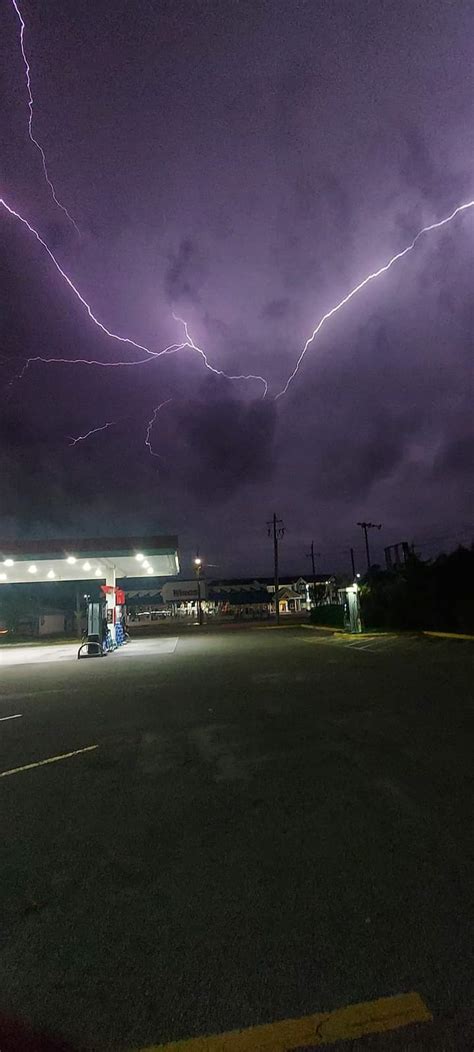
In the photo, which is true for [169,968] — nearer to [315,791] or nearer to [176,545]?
[315,791]

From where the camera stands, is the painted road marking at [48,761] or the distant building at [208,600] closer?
the painted road marking at [48,761]

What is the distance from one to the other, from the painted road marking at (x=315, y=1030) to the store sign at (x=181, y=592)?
268ft

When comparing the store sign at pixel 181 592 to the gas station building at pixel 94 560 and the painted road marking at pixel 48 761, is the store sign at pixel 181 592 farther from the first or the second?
the painted road marking at pixel 48 761

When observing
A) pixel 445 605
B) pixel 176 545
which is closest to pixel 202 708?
pixel 176 545

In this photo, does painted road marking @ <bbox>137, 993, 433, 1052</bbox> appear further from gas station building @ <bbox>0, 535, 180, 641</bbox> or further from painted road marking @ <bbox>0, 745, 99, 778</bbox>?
gas station building @ <bbox>0, 535, 180, 641</bbox>

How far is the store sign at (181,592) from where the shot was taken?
84.2 m

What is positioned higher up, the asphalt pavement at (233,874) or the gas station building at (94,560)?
the gas station building at (94,560)

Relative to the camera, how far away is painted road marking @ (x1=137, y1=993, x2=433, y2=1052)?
84.4 inches

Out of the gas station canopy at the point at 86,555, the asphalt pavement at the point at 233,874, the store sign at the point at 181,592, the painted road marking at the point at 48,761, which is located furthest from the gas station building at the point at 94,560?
the store sign at the point at 181,592

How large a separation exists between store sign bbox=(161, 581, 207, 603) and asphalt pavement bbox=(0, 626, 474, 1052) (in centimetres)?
7630

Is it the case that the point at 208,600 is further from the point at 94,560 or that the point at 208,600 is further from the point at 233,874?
the point at 233,874

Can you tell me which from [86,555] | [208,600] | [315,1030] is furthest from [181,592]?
[315,1030]

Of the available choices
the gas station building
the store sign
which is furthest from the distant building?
the gas station building

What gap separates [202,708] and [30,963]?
6716 millimetres
